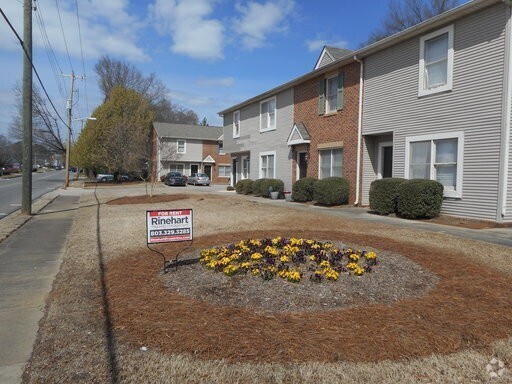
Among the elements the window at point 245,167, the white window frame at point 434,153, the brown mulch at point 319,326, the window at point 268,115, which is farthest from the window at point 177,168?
the brown mulch at point 319,326

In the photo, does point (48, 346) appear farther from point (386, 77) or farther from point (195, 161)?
point (195, 161)

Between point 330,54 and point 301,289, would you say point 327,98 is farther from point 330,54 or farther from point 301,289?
point 301,289

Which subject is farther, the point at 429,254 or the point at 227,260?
the point at 429,254

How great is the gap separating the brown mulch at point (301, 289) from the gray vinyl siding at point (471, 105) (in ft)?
22.7

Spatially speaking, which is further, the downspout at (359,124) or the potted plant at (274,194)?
the potted plant at (274,194)

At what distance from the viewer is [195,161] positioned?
2050 inches

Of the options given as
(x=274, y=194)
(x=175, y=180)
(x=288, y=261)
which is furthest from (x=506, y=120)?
(x=175, y=180)

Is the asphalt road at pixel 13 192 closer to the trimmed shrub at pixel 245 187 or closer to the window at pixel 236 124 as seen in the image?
the trimmed shrub at pixel 245 187

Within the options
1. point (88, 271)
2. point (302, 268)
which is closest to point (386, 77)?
point (302, 268)

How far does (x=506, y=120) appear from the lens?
36.1 ft

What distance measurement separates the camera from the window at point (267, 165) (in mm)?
23812

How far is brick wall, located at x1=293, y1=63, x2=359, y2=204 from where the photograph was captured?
1691 centimetres

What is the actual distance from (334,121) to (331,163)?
6.17ft

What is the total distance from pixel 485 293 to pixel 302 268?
2.36 metres
